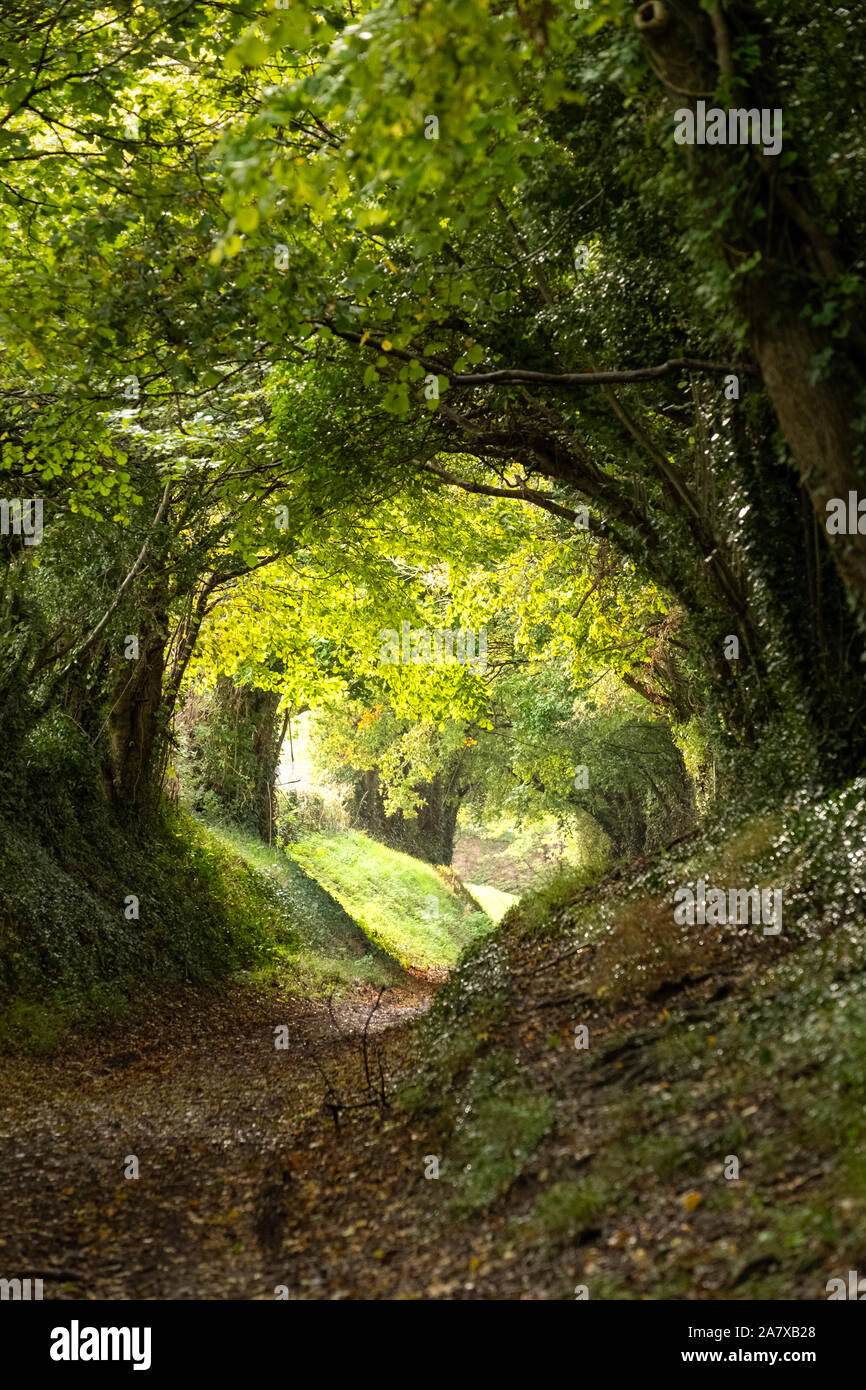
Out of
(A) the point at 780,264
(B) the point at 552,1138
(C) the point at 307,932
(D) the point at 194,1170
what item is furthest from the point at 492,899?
(A) the point at 780,264

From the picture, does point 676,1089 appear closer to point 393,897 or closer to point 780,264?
point 780,264

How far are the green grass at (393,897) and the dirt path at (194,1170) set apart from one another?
1240 cm

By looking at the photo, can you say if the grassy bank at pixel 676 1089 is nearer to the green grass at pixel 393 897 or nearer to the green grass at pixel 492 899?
the green grass at pixel 393 897

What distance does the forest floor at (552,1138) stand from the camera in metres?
4.59

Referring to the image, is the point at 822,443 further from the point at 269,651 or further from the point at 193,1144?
the point at 269,651

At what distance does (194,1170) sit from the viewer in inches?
298

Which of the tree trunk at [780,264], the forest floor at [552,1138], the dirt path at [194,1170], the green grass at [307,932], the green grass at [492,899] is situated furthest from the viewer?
the green grass at [492,899]

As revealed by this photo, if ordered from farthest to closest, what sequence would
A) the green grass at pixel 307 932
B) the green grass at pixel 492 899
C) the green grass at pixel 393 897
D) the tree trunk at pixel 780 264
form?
the green grass at pixel 492 899 → the green grass at pixel 393 897 → the green grass at pixel 307 932 → the tree trunk at pixel 780 264

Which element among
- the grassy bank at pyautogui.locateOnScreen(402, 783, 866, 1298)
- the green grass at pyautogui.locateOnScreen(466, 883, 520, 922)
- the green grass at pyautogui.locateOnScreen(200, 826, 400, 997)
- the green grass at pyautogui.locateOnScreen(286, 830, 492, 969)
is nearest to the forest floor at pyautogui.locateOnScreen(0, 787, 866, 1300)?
the grassy bank at pyautogui.locateOnScreen(402, 783, 866, 1298)

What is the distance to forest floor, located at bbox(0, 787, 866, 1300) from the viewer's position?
459 cm

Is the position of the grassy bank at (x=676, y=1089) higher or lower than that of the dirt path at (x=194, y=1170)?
higher

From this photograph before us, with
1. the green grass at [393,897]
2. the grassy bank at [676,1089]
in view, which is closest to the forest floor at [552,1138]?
the grassy bank at [676,1089]

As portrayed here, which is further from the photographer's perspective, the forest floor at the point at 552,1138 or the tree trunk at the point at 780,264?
the tree trunk at the point at 780,264

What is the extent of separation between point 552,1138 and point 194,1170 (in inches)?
120
